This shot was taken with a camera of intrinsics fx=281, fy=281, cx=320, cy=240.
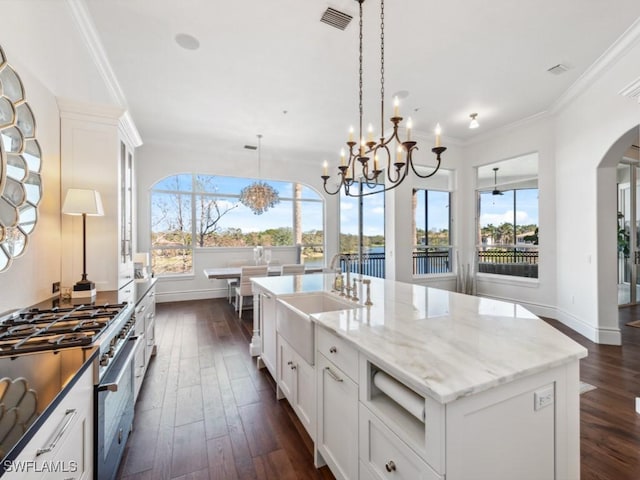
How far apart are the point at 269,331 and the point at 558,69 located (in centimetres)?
442

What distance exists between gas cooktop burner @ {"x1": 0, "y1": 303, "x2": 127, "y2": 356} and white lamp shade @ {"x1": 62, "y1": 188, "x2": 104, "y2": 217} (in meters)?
0.70

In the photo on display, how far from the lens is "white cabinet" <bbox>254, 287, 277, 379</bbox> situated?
98.6 inches

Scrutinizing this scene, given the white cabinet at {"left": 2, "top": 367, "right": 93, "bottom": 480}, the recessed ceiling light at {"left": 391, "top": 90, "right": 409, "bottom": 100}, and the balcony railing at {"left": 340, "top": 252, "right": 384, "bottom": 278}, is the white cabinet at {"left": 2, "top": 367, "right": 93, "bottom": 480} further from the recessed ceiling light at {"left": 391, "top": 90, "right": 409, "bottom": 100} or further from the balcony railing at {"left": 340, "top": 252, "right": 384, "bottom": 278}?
the balcony railing at {"left": 340, "top": 252, "right": 384, "bottom": 278}

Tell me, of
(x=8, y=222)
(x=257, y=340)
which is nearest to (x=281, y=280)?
(x=257, y=340)

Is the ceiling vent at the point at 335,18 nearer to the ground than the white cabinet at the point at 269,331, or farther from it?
farther from it

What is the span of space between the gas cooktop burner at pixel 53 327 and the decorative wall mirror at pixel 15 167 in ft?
1.05

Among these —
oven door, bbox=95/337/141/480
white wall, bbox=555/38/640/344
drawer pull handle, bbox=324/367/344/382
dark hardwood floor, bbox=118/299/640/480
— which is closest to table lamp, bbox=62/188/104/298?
oven door, bbox=95/337/141/480

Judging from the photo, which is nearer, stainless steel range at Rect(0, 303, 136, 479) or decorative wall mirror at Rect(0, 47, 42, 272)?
stainless steel range at Rect(0, 303, 136, 479)

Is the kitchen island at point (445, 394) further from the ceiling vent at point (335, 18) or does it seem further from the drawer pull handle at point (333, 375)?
the ceiling vent at point (335, 18)

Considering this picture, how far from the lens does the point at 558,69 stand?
332 centimetres

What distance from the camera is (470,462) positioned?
2.93 ft

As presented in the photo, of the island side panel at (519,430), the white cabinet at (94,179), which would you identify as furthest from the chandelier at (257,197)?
the island side panel at (519,430)

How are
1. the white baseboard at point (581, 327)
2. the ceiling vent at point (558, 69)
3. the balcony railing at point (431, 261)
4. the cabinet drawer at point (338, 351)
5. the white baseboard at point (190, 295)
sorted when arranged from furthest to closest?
the white baseboard at point (190, 295), the balcony railing at point (431, 261), the white baseboard at point (581, 327), the ceiling vent at point (558, 69), the cabinet drawer at point (338, 351)

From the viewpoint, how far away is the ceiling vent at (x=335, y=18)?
241cm
